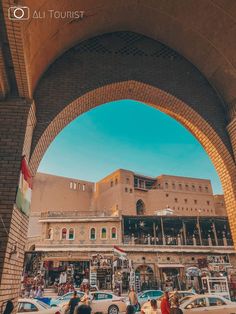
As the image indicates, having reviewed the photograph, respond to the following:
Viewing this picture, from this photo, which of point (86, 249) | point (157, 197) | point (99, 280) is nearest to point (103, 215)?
point (86, 249)

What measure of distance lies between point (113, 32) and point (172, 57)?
1.86m

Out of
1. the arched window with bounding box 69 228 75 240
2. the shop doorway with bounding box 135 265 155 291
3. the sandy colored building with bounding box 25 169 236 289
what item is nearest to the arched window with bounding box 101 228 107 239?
the sandy colored building with bounding box 25 169 236 289

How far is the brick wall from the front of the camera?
4.42m

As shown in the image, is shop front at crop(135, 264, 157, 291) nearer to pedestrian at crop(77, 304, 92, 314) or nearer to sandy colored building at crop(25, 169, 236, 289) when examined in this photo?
sandy colored building at crop(25, 169, 236, 289)

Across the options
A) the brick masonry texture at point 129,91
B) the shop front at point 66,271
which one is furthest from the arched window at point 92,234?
the brick masonry texture at point 129,91

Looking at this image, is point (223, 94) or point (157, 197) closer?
point (223, 94)

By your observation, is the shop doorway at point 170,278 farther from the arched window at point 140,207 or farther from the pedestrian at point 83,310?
the arched window at point 140,207

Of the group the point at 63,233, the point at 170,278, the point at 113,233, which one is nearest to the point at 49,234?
the point at 63,233

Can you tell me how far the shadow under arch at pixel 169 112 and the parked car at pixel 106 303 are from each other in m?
10.2

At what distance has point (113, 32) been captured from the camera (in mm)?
7527

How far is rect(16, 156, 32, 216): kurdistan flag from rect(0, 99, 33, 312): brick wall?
100 mm

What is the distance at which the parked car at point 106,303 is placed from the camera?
548 inches

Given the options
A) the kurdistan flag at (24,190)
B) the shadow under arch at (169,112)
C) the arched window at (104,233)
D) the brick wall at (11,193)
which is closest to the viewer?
the brick wall at (11,193)

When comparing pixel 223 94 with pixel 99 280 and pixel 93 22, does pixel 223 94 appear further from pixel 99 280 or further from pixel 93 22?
pixel 99 280
